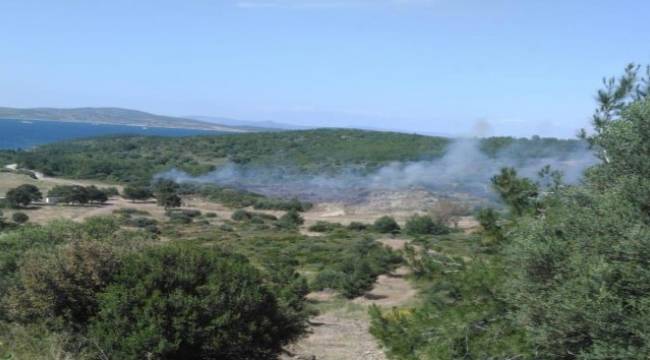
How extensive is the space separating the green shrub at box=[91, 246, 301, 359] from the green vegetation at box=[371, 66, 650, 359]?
10.1 ft

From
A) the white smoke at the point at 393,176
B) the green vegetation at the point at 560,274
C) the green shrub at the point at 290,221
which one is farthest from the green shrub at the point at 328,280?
the white smoke at the point at 393,176

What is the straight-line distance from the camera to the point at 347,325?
63.0 feet

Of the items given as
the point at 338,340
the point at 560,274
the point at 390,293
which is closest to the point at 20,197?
the point at 390,293

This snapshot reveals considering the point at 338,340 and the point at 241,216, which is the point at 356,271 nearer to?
the point at 338,340

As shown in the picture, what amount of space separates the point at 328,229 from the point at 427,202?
626 inches

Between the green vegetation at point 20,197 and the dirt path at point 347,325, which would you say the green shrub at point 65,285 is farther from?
the green vegetation at point 20,197

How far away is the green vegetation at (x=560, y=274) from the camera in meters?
6.23

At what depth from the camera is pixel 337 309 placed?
71.5 feet

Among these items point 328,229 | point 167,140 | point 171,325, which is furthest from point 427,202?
point 167,140

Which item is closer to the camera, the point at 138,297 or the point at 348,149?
the point at 138,297

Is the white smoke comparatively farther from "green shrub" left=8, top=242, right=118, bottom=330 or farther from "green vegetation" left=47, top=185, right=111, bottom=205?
"green shrub" left=8, top=242, right=118, bottom=330

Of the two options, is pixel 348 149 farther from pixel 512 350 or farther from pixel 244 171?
pixel 512 350

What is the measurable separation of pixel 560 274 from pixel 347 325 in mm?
12721

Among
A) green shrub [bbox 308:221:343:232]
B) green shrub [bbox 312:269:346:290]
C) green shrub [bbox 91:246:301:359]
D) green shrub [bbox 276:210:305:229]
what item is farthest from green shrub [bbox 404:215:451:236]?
green shrub [bbox 91:246:301:359]
